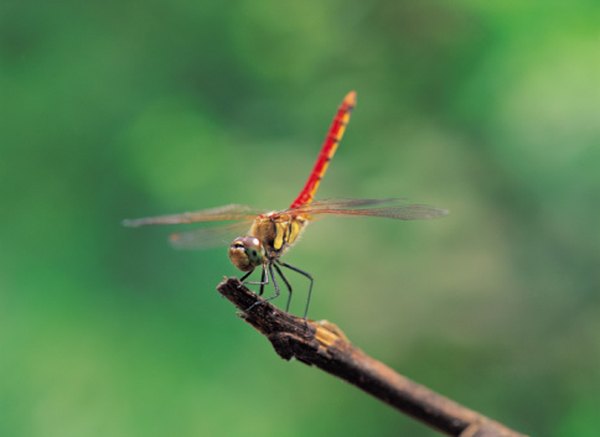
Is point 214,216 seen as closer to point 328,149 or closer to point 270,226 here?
point 270,226

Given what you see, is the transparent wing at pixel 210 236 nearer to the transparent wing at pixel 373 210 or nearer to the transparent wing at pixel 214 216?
the transparent wing at pixel 214 216

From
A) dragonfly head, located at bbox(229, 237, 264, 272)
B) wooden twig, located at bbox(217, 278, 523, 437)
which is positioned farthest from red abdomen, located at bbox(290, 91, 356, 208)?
wooden twig, located at bbox(217, 278, 523, 437)

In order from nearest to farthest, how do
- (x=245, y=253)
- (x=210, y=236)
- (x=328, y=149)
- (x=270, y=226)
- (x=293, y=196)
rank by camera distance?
(x=245, y=253), (x=270, y=226), (x=210, y=236), (x=328, y=149), (x=293, y=196)

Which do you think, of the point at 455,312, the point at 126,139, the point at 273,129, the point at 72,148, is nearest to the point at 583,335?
the point at 455,312

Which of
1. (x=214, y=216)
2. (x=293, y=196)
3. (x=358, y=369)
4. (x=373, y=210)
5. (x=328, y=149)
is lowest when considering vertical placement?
(x=358, y=369)

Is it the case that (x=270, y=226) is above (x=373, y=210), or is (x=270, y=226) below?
below

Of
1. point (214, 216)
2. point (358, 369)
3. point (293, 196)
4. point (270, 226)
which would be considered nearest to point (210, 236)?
point (214, 216)

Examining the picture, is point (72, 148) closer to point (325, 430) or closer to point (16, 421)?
point (16, 421)

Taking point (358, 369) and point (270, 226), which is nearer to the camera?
point (358, 369)
